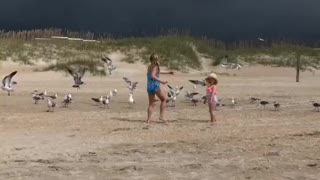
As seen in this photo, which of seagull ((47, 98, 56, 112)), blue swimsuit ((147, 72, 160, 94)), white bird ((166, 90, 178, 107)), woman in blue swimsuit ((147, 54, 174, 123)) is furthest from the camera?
white bird ((166, 90, 178, 107))

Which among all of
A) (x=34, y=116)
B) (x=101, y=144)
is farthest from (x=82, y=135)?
(x=34, y=116)

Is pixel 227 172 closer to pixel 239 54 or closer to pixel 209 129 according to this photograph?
pixel 209 129

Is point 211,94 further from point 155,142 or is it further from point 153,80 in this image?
point 155,142

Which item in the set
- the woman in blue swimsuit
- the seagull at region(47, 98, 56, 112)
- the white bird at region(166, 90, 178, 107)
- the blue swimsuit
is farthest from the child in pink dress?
the seagull at region(47, 98, 56, 112)

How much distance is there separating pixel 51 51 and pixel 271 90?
14622 millimetres

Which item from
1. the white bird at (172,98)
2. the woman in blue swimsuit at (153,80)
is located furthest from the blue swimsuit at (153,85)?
the white bird at (172,98)

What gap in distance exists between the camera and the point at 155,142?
11148 mm

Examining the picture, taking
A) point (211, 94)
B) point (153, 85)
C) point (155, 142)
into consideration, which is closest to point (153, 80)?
point (153, 85)

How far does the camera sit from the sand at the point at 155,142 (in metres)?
8.70

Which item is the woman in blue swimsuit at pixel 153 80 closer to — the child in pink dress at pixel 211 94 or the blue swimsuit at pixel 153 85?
the blue swimsuit at pixel 153 85

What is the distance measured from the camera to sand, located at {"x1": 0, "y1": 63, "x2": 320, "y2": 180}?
343 inches

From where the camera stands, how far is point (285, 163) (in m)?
9.06

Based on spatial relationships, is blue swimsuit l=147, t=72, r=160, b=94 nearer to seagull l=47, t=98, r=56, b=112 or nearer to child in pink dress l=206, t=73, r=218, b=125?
child in pink dress l=206, t=73, r=218, b=125

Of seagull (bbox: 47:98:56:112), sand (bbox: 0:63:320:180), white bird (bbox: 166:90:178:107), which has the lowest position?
sand (bbox: 0:63:320:180)
